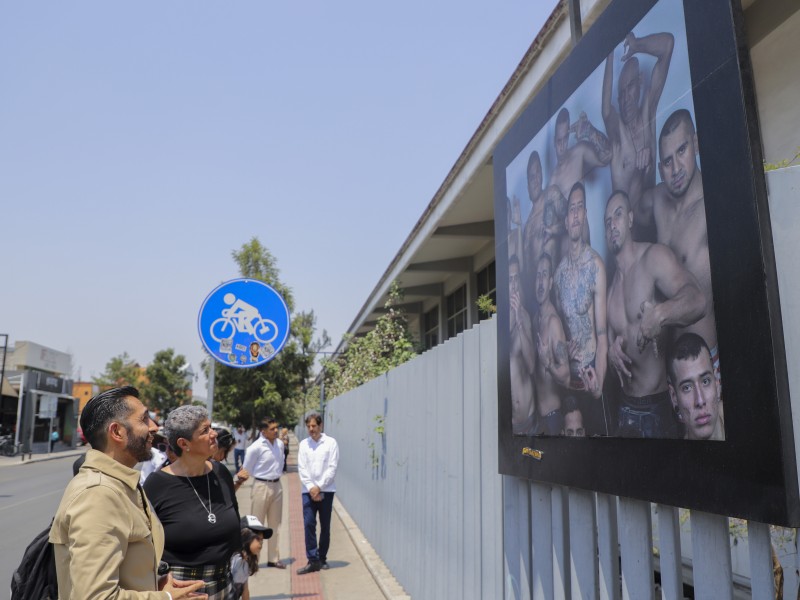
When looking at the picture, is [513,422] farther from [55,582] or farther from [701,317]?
[55,582]

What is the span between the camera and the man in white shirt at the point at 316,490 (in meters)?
8.19

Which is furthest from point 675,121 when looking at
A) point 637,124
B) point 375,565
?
point 375,565

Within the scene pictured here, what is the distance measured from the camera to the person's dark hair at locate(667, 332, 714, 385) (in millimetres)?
2146

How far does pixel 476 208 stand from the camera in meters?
10.3

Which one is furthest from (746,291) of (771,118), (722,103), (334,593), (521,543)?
(334,593)

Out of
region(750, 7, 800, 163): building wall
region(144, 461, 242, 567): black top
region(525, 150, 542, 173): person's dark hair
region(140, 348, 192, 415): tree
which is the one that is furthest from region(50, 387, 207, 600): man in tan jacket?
region(140, 348, 192, 415): tree

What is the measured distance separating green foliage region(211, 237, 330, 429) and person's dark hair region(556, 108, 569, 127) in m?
18.2

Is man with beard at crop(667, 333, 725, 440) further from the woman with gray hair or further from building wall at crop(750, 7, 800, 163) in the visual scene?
building wall at crop(750, 7, 800, 163)

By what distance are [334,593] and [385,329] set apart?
19.7 feet

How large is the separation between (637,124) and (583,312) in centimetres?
84

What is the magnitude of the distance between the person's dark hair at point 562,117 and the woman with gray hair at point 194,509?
7.94 ft

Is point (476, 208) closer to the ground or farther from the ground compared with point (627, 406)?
farther from the ground

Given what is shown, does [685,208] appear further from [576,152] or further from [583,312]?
[576,152]

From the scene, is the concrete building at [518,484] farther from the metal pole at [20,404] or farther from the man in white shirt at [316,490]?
the metal pole at [20,404]
